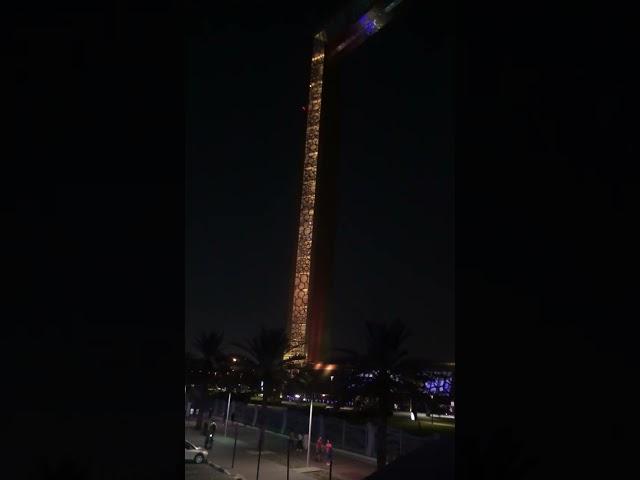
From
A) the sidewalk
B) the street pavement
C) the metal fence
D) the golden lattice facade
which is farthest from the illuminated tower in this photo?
the street pavement

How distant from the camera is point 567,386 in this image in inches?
187

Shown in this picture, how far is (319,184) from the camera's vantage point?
1184 inches

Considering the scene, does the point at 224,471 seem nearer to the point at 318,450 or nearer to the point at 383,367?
the point at 318,450

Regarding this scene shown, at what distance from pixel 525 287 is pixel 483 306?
53 centimetres

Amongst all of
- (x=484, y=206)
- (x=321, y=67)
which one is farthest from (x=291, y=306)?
(x=484, y=206)

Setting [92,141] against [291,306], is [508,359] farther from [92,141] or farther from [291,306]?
[291,306]

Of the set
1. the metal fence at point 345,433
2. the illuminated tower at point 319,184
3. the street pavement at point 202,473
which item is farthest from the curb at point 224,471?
→ the illuminated tower at point 319,184

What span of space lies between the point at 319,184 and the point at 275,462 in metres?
16.6

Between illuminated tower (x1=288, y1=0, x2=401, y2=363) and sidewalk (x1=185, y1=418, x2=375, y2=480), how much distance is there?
26.3 ft

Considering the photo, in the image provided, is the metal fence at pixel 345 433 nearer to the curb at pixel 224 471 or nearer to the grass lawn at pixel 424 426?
the curb at pixel 224 471

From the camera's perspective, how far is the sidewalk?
15031 millimetres

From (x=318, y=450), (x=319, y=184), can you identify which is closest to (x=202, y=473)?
(x=318, y=450)

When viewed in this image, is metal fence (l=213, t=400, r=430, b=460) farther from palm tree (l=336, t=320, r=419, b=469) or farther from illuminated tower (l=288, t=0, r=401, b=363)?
illuminated tower (l=288, t=0, r=401, b=363)

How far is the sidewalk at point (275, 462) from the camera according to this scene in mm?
15031
